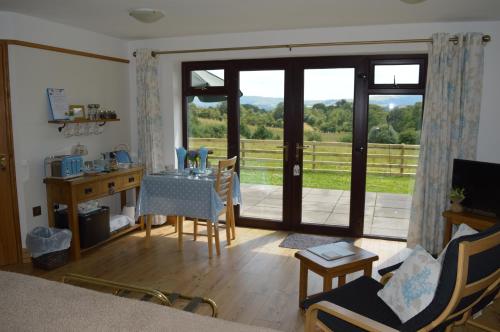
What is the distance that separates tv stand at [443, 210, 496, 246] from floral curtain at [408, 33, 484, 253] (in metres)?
0.27

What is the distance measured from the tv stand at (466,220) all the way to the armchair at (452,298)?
4.93ft

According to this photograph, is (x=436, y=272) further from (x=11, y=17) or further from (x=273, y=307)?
(x=11, y=17)

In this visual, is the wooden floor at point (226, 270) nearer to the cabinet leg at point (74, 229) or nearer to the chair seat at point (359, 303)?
the cabinet leg at point (74, 229)

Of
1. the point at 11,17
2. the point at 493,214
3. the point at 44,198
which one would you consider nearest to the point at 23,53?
the point at 11,17

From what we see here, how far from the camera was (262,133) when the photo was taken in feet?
16.1

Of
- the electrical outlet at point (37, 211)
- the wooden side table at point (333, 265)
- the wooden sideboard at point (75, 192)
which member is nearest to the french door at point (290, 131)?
the wooden sideboard at point (75, 192)

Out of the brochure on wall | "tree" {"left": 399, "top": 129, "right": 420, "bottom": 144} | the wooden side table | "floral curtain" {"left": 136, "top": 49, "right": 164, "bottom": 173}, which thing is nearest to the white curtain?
"floral curtain" {"left": 136, "top": 49, "right": 164, "bottom": 173}

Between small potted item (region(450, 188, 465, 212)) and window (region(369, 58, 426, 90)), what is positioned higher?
window (region(369, 58, 426, 90))

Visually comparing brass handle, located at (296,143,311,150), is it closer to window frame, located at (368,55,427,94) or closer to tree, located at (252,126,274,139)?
tree, located at (252,126,274,139)

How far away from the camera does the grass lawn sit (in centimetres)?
453

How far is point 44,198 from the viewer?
4.09 meters

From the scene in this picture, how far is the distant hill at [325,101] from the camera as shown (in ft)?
14.3

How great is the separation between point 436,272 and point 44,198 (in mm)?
3668

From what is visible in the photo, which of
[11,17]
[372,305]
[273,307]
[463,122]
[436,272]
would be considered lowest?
[273,307]
